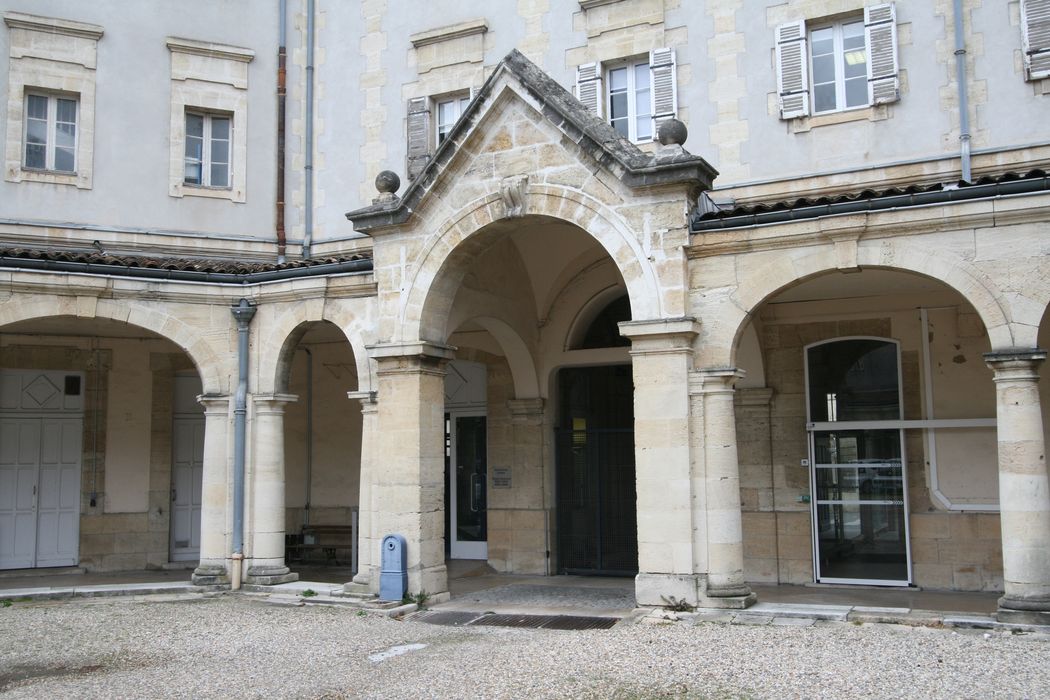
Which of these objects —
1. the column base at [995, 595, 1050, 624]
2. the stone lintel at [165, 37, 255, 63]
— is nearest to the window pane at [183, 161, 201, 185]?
the stone lintel at [165, 37, 255, 63]

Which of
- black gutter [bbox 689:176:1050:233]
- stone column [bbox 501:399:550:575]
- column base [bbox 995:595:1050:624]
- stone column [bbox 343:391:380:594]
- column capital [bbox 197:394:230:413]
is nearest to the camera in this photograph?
column base [bbox 995:595:1050:624]

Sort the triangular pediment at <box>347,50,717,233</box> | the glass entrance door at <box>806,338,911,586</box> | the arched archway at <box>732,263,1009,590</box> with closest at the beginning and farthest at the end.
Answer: the triangular pediment at <box>347,50,717,233</box>
the arched archway at <box>732,263,1009,590</box>
the glass entrance door at <box>806,338,911,586</box>

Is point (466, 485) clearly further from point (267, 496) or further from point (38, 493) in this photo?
point (38, 493)

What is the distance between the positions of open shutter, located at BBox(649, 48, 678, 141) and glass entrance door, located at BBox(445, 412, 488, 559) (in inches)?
203

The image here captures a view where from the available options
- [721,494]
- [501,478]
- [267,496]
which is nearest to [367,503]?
[267,496]

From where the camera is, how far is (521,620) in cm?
995

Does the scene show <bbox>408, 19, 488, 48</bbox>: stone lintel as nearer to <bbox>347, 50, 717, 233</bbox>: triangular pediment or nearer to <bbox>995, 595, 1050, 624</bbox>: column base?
<bbox>347, 50, 717, 233</bbox>: triangular pediment

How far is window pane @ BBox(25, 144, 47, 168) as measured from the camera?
14208 millimetres

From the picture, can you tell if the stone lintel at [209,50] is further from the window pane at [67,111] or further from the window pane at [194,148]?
the window pane at [67,111]

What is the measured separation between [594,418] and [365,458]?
3.60m

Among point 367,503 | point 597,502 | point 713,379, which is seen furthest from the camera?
point 597,502

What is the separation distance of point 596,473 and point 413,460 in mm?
3462

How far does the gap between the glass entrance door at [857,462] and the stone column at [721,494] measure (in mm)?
3233

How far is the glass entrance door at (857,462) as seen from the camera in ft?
39.1
